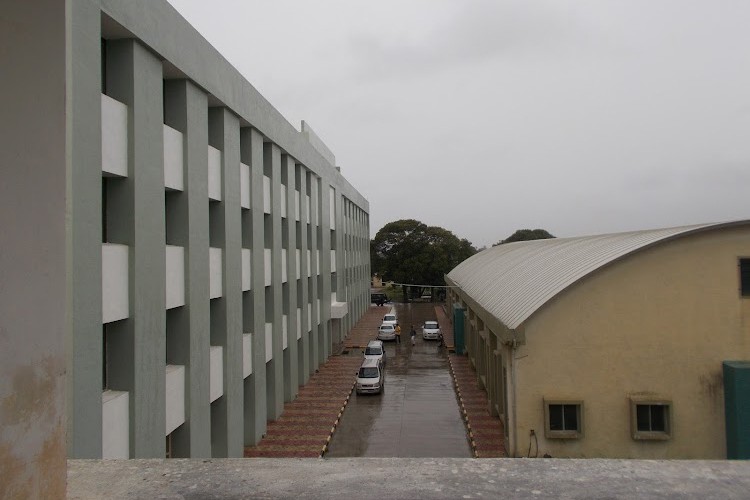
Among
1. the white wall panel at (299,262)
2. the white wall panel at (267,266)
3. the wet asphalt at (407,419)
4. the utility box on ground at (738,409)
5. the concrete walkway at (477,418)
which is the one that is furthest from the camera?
the white wall panel at (299,262)

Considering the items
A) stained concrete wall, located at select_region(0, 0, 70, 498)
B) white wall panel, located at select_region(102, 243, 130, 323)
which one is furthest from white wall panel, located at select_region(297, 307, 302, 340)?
stained concrete wall, located at select_region(0, 0, 70, 498)

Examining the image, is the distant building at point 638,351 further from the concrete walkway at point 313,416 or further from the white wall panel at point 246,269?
the white wall panel at point 246,269

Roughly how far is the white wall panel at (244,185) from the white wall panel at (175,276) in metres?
4.49

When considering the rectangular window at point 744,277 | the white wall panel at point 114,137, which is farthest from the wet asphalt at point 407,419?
the white wall panel at point 114,137

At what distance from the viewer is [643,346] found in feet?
46.3

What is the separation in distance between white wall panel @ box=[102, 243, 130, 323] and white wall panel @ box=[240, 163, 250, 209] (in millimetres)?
6786

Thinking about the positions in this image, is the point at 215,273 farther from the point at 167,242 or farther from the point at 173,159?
the point at 173,159

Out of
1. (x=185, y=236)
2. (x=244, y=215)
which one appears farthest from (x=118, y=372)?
→ (x=244, y=215)

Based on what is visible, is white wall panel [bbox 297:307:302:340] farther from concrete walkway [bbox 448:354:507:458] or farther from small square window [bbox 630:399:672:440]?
small square window [bbox 630:399:672:440]

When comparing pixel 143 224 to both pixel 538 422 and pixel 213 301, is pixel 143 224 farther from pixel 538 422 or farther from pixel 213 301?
pixel 538 422

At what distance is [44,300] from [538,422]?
544 inches

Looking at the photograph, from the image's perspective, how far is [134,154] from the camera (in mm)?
9617

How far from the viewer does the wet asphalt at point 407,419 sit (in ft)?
56.3

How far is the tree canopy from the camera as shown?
64375mm
